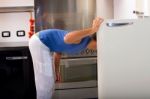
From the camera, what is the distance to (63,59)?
231 centimetres

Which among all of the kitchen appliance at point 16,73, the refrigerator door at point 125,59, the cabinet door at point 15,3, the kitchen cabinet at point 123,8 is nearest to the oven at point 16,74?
the kitchen appliance at point 16,73

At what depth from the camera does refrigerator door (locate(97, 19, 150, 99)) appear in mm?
1185

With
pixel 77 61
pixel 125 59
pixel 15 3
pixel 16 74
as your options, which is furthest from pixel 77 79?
pixel 125 59

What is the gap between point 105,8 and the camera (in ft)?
8.93

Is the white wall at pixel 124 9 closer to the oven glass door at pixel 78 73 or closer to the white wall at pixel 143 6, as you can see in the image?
the white wall at pixel 143 6

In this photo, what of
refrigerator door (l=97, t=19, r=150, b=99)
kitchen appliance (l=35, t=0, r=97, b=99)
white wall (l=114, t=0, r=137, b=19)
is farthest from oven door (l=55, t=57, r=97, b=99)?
refrigerator door (l=97, t=19, r=150, b=99)

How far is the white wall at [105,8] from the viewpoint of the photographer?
8.63 feet

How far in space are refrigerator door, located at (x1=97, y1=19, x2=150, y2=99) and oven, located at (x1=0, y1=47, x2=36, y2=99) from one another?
44.1 inches

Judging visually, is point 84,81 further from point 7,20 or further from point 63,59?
point 7,20

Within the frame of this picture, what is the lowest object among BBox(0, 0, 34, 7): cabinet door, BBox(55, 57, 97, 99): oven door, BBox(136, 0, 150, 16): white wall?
BBox(55, 57, 97, 99): oven door

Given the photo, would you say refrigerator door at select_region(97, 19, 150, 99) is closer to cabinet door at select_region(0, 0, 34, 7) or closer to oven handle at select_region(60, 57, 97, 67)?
oven handle at select_region(60, 57, 97, 67)

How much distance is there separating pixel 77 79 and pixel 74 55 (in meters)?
0.21

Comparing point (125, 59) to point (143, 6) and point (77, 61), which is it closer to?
point (143, 6)

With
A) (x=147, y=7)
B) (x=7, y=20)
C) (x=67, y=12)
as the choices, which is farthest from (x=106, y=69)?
(x=7, y=20)
